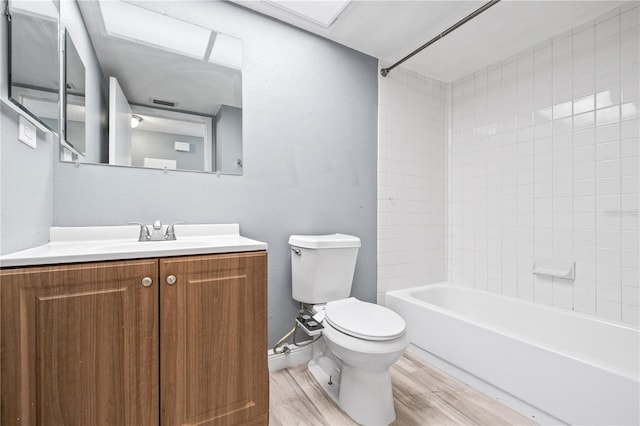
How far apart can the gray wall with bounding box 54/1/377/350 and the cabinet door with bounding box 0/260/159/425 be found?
58cm

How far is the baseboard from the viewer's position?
1.70 metres

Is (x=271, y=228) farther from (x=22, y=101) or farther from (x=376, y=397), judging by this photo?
(x=22, y=101)

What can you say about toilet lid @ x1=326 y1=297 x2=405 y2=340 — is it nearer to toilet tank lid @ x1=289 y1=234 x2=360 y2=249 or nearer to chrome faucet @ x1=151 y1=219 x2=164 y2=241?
toilet tank lid @ x1=289 y1=234 x2=360 y2=249

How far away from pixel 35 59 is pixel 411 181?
2217 mm

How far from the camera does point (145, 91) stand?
1432 millimetres

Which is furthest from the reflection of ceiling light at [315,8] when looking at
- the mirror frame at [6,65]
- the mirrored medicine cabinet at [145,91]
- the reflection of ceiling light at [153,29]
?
the mirror frame at [6,65]

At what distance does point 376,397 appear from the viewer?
4.20 ft

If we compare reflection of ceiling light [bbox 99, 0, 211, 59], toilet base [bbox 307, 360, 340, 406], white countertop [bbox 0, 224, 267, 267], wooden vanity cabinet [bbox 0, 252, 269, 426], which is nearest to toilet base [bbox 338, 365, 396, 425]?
toilet base [bbox 307, 360, 340, 406]

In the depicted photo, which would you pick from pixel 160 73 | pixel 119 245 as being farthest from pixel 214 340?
pixel 160 73

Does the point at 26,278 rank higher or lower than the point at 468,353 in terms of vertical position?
higher

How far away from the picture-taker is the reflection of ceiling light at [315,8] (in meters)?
1.60

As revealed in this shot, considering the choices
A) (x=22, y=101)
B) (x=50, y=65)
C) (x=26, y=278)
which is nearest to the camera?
(x=26, y=278)

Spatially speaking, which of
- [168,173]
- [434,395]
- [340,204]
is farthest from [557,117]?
[168,173]

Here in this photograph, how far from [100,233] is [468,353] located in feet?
6.60
